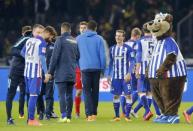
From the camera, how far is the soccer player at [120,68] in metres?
18.0

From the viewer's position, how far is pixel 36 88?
51.9ft

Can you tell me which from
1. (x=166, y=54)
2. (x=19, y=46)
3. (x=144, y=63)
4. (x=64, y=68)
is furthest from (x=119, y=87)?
(x=19, y=46)

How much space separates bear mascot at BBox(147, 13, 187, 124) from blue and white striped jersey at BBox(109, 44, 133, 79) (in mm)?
1213

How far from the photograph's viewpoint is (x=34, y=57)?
15.9m

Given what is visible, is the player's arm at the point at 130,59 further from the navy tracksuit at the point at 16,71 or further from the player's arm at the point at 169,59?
the navy tracksuit at the point at 16,71

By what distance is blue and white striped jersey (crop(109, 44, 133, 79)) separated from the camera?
59.3 ft

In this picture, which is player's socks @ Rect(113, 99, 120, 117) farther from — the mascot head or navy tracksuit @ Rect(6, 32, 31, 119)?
navy tracksuit @ Rect(6, 32, 31, 119)

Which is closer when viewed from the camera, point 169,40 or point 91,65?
point 169,40

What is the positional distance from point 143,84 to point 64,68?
225 centimetres

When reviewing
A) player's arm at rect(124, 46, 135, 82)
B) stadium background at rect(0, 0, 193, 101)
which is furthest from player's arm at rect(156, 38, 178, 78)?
stadium background at rect(0, 0, 193, 101)

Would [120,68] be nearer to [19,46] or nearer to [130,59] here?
[130,59]

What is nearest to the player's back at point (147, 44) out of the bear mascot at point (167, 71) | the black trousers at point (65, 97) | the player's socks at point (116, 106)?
the bear mascot at point (167, 71)

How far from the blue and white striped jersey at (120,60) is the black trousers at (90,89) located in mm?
598

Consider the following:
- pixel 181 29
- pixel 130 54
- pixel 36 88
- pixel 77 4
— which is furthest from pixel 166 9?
pixel 36 88
